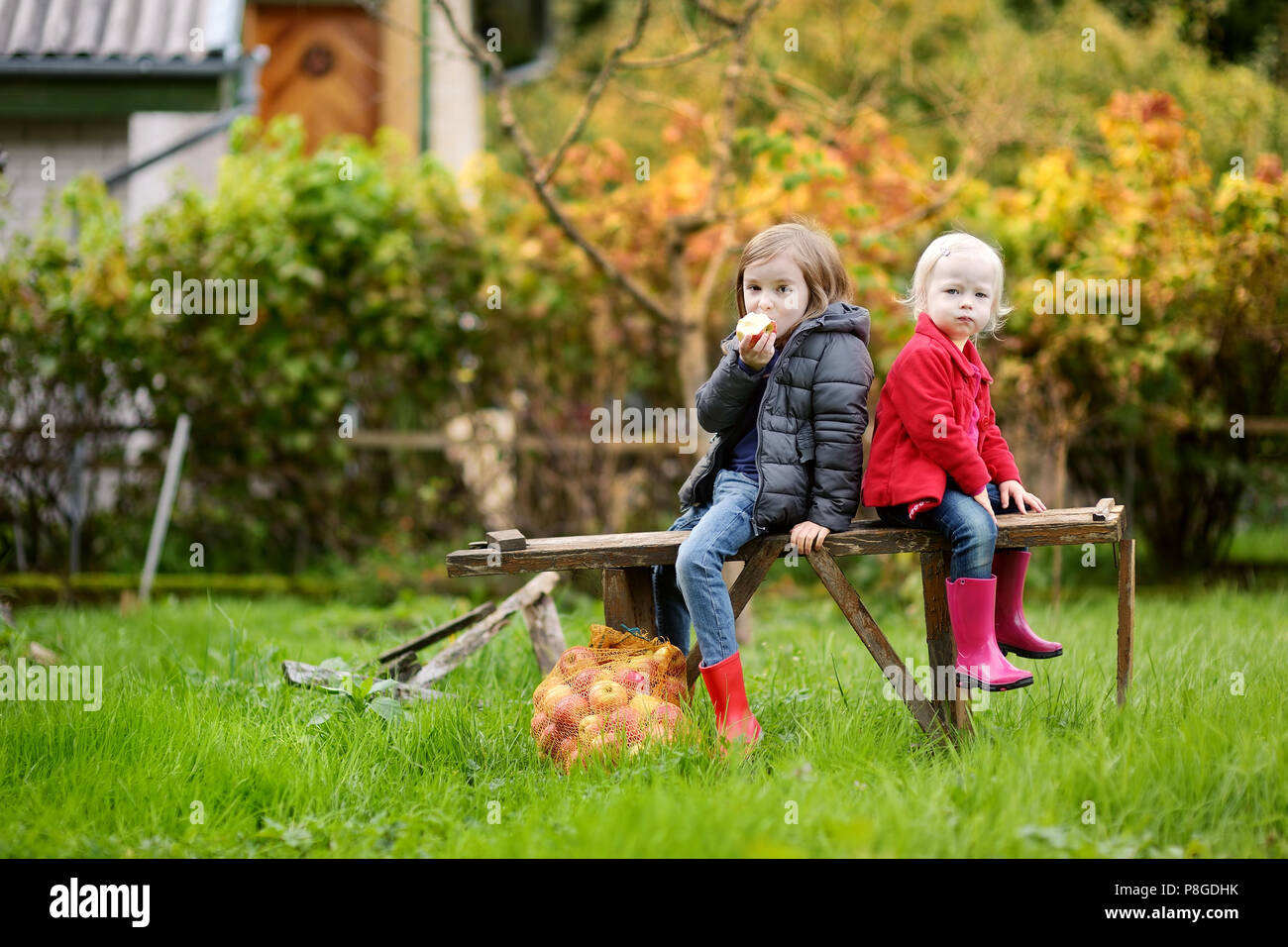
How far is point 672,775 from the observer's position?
3.32m

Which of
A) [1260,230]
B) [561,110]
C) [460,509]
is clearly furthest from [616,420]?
[561,110]

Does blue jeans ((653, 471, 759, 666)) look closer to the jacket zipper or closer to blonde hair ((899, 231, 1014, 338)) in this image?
the jacket zipper

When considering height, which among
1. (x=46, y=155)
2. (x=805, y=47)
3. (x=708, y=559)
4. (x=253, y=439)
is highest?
(x=805, y=47)

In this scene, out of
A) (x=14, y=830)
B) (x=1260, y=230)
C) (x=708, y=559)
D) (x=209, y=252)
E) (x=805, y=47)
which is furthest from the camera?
(x=805, y=47)

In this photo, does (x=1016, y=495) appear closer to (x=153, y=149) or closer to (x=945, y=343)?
(x=945, y=343)

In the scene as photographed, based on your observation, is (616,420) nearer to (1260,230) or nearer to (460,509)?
(460,509)

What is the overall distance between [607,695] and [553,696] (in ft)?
0.71

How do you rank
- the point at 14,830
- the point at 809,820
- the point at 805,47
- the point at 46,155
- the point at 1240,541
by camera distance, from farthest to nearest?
the point at 805,47 → the point at 46,155 → the point at 1240,541 → the point at 14,830 → the point at 809,820

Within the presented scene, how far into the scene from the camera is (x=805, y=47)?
606 inches

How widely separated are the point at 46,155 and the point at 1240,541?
30.5 ft

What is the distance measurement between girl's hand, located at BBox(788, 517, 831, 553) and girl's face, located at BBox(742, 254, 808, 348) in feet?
2.12

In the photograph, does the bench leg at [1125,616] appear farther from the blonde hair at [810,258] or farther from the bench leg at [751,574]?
the blonde hair at [810,258]

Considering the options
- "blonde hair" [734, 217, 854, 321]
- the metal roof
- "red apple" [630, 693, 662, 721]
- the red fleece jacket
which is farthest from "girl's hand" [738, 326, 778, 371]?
the metal roof

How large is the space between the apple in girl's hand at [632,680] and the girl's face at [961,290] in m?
1.47
